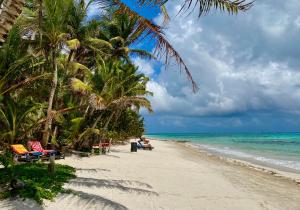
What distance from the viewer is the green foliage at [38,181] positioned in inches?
296

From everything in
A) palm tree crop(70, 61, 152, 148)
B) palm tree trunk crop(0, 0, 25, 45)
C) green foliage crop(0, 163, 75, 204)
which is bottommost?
green foliage crop(0, 163, 75, 204)

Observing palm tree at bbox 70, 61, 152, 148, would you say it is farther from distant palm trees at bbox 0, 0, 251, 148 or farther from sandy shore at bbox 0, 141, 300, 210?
sandy shore at bbox 0, 141, 300, 210

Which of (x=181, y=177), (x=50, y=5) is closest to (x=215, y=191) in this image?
(x=181, y=177)

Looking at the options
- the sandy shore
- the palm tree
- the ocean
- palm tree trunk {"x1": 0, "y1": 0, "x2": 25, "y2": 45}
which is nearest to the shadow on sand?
the sandy shore

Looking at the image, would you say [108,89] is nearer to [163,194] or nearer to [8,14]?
[163,194]

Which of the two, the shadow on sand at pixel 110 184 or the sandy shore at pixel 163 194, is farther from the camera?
the shadow on sand at pixel 110 184

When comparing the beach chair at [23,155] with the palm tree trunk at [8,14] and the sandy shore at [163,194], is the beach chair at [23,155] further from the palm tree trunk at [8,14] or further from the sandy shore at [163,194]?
the palm tree trunk at [8,14]

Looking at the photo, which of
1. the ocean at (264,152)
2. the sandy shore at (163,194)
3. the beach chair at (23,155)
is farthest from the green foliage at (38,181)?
the ocean at (264,152)

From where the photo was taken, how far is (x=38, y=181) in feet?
29.0

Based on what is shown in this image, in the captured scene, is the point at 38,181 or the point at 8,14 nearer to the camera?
the point at 8,14

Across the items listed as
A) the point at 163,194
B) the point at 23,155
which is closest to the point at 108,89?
the point at 23,155

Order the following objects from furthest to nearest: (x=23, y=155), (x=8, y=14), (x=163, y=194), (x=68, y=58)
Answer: (x=68, y=58), (x=23, y=155), (x=163, y=194), (x=8, y=14)

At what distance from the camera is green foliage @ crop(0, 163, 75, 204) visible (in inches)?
296

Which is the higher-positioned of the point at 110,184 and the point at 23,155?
the point at 23,155
